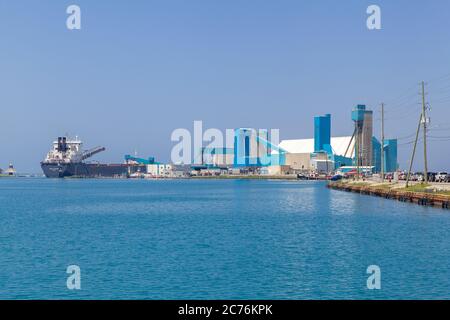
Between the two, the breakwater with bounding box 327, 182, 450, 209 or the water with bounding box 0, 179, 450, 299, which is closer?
the water with bounding box 0, 179, 450, 299

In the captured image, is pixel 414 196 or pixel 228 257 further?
pixel 414 196

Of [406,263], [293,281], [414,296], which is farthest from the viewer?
[406,263]

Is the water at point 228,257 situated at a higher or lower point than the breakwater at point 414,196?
lower

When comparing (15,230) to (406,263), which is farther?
(15,230)

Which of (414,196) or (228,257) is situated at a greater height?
(414,196)

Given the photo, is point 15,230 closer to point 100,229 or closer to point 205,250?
point 100,229

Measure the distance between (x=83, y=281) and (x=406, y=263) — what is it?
15.1m

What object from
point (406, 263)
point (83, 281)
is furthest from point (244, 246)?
point (83, 281)

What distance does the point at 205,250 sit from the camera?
30.9 m

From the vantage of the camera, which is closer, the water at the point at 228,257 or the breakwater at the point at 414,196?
the water at the point at 228,257

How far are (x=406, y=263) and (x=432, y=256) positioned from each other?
2.85 meters

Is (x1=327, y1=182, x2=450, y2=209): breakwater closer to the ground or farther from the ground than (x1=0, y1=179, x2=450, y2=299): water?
farther from the ground
